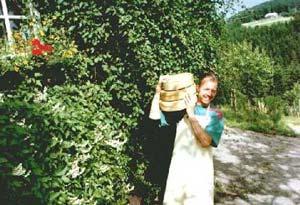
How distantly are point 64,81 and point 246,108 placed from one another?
13.7 metres

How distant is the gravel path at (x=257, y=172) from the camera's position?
23.3 ft

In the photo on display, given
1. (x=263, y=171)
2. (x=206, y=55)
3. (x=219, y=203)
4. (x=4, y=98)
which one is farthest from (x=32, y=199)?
(x=263, y=171)

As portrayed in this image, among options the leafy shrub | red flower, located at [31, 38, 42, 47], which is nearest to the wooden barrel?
the leafy shrub

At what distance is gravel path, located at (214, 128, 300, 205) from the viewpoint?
23.3 feet

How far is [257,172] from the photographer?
28.6 ft

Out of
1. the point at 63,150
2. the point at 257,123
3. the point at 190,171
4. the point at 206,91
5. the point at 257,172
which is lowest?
the point at 257,123

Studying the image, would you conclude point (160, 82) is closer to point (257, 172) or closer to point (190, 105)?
point (190, 105)

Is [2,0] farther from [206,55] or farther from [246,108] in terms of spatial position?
[246,108]

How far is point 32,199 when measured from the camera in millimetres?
3316

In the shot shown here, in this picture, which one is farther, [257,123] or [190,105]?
[257,123]

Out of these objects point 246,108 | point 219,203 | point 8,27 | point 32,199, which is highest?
point 8,27

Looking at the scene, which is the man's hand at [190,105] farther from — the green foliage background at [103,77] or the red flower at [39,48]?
the red flower at [39,48]

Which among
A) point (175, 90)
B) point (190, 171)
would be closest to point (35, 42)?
point (175, 90)

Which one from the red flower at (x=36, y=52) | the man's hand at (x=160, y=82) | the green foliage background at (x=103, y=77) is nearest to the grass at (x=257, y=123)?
the green foliage background at (x=103, y=77)
